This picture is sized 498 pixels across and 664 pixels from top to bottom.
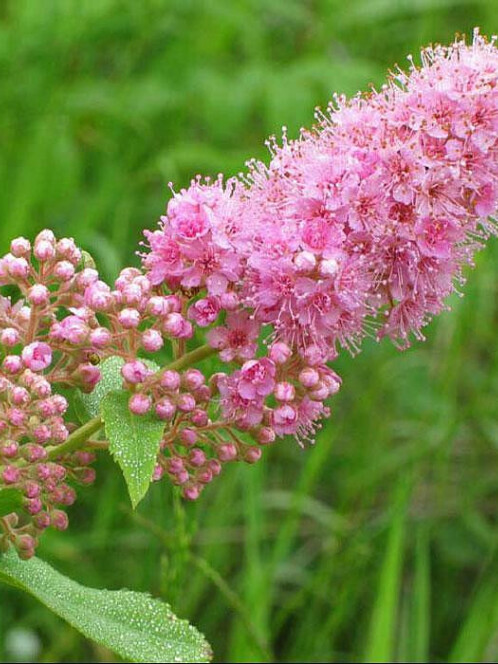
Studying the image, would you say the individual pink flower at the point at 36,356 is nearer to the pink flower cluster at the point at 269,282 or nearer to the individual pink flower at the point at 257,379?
the pink flower cluster at the point at 269,282

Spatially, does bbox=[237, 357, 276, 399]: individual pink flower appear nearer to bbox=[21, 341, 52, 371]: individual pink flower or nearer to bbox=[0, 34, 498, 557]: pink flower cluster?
bbox=[0, 34, 498, 557]: pink flower cluster

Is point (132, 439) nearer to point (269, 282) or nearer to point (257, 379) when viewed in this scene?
point (257, 379)

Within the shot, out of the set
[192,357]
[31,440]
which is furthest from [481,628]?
[31,440]

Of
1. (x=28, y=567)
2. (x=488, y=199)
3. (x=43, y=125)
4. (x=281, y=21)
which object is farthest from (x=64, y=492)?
(x=281, y=21)

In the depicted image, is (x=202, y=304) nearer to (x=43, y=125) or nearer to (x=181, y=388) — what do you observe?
(x=181, y=388)

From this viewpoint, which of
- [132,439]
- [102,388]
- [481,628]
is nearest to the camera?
[132,439]

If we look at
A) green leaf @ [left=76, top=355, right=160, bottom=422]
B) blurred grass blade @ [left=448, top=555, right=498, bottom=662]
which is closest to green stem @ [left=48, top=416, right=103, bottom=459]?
green leaf @ [left=76, top=355, right=160, bottom=422]
